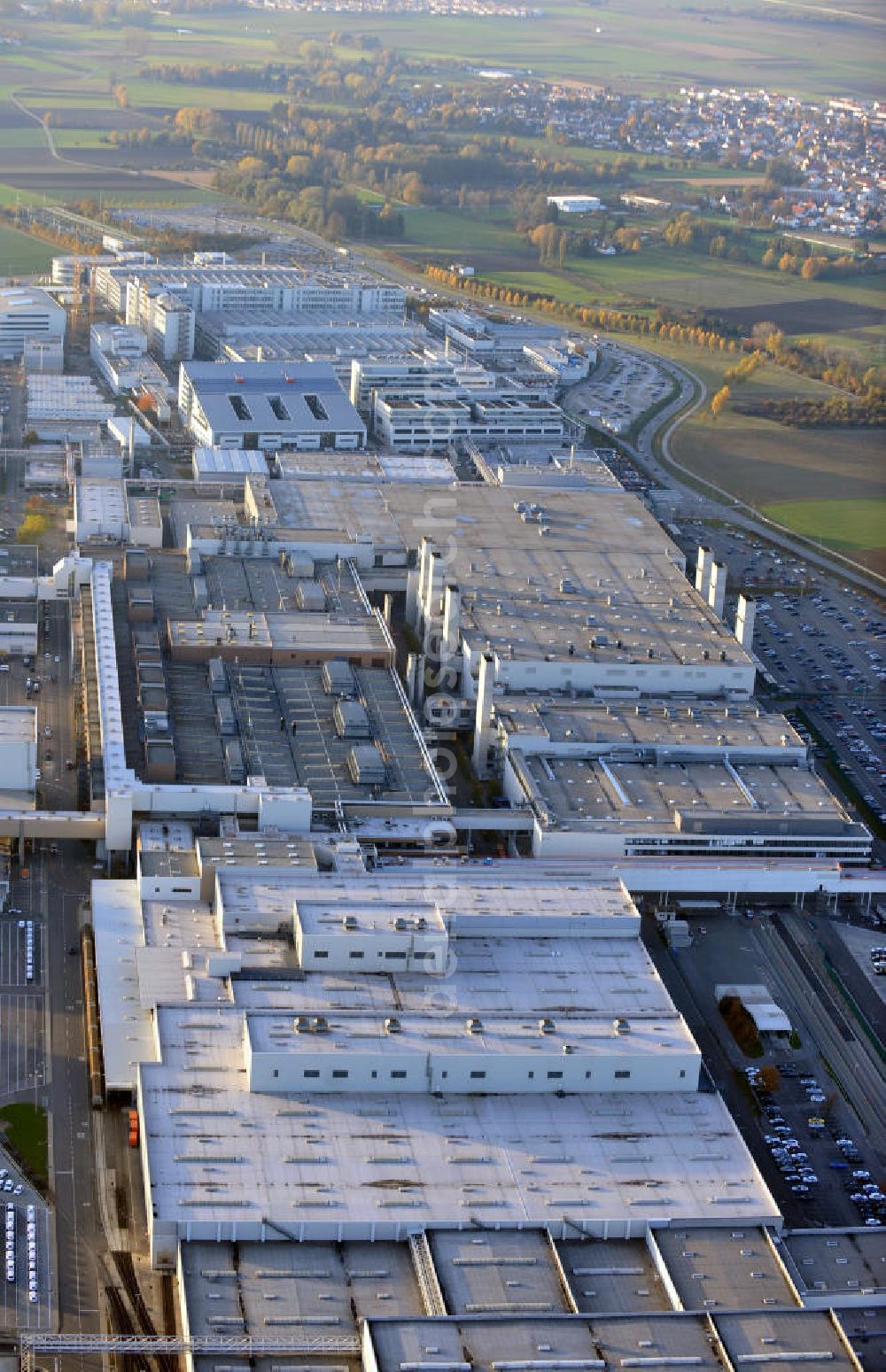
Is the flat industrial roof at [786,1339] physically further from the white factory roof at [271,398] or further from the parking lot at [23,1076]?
the white factory roof at [271,398]

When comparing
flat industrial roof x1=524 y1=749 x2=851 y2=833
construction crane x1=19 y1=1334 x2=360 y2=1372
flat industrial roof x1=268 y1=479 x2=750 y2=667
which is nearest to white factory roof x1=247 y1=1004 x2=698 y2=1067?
construction crane x1=19 y1=1334 x2=360 y2=1372

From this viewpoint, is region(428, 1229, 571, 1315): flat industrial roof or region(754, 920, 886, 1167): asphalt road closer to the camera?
region(428, 1229, 571, 1315): flat industrial roof

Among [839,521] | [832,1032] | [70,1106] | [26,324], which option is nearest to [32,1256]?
[70,1106]

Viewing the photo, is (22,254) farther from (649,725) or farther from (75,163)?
(649,725)

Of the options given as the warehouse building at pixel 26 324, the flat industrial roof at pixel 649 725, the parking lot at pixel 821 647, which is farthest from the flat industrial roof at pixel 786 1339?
the warehouse building at pixel 26 324

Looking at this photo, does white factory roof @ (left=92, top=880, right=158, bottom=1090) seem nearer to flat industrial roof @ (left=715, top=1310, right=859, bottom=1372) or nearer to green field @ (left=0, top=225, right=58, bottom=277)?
flat industrial roof @ (left=715, top=1310, right=859, bottom=1372)

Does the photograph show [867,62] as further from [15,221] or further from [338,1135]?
[338,1135]
